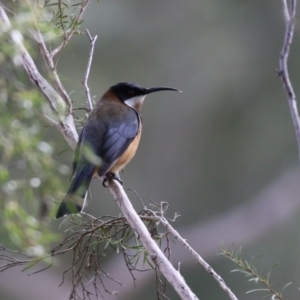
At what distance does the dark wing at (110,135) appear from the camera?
3.96 metres

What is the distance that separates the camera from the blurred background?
443 inches

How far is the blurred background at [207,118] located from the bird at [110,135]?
6.21 meters

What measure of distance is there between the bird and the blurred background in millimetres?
6214

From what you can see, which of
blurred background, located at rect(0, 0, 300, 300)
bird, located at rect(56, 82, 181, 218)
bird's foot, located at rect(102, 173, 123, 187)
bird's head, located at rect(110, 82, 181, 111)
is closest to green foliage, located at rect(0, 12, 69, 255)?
bird, located at rect(56, 82, 181, 218)

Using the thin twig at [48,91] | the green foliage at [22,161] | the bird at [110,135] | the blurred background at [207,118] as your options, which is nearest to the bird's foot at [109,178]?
the bird at [110,135]

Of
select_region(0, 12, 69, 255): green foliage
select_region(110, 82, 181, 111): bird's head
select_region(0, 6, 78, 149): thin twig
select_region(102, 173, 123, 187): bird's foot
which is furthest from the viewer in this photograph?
select_region(110, 82, 181, 111): bird's head

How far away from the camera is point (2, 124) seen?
1.55m

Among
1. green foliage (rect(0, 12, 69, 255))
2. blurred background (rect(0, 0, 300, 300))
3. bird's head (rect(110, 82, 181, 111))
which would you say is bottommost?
blurred background (rect(0, 0, 300, 300))

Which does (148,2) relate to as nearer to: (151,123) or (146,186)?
(151,123)

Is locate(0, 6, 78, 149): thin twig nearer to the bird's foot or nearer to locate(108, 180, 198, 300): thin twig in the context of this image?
the bird's foot

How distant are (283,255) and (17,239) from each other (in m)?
9.45

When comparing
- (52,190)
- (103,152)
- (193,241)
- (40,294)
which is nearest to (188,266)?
(193,241)

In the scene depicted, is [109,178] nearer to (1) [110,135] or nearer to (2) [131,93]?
(1) [110,135]

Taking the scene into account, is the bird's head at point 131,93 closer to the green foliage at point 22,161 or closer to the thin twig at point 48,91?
the thin twig at point 48,91
